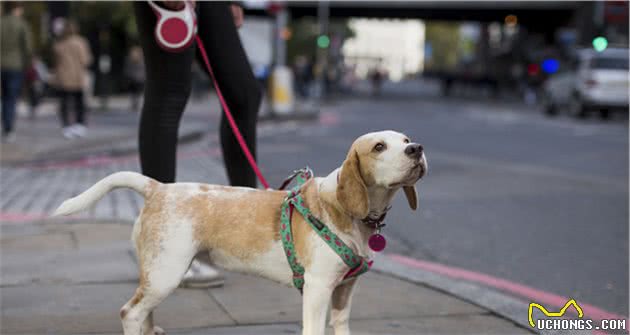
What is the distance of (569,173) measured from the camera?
1038cm

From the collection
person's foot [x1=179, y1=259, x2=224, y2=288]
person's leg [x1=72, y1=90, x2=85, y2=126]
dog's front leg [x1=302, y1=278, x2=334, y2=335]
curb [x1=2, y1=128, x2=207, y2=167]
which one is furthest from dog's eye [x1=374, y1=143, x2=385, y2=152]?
person's leg [x1=72, y1=90, x2=85, y2=126]

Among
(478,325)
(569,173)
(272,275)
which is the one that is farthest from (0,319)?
(569,173)

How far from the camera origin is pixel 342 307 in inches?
122

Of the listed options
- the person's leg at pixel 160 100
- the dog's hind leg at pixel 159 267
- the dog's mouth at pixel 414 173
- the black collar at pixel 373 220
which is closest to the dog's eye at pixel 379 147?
the dog's mouth at pixel 414 173

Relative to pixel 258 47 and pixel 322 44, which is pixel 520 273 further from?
pixel 322 44

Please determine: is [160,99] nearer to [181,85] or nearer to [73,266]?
[181,85]

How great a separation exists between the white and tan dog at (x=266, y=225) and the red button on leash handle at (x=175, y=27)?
866 mm

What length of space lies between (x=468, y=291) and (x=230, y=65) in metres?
1.49

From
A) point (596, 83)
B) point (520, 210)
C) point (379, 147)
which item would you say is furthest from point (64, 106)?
point (596, 83)

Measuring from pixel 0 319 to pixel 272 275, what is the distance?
1.28 m

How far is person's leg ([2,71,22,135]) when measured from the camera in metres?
12.7

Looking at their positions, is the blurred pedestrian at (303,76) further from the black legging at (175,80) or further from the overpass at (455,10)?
the black legging at (175,80)

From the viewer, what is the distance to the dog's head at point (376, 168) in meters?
2.77

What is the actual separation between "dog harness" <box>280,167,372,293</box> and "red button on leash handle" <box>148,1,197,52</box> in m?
1.04
